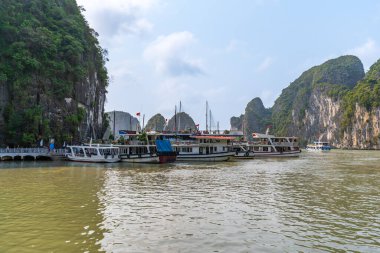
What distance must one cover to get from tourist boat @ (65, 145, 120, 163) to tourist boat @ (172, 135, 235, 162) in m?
9.86

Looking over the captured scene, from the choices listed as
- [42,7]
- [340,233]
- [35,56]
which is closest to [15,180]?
[340,233]

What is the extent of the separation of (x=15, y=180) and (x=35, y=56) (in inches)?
1319

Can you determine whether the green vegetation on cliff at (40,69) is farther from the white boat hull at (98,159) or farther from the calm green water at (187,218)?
the calm green water at (187,218)

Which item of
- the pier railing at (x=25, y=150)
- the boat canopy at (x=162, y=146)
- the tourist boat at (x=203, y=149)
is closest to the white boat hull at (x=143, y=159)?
the boat canopy at (x=162, y=146)

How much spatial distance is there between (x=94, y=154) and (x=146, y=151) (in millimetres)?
7577

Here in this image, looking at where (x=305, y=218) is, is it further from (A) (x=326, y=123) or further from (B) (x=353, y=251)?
(A) (x=326, y=123)

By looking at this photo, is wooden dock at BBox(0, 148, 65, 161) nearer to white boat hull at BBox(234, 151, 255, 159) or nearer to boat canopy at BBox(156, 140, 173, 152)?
boat canopy at BBox(156, 140, 173, 152)

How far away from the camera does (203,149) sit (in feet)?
165

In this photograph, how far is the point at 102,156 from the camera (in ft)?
146

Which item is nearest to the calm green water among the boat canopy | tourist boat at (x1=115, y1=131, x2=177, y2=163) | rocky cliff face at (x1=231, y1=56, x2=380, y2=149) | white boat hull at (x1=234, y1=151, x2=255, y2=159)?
tourist boat at (x1=115, y1=131, x2=177, y2=163)

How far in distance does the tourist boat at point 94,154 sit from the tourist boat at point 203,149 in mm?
9862

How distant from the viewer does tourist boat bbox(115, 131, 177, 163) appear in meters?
44.2

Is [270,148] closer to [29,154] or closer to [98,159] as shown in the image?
[98,159]

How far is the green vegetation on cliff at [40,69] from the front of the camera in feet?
157
